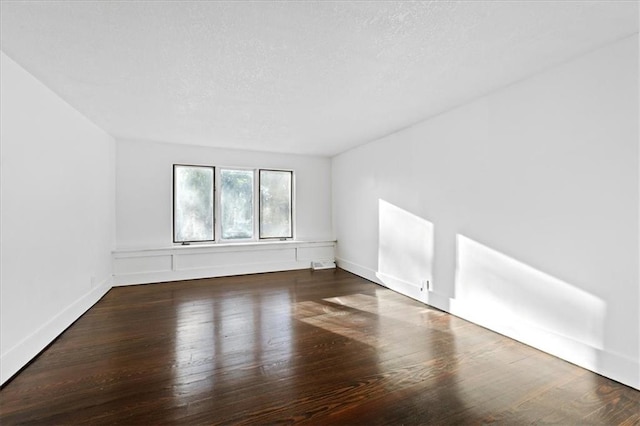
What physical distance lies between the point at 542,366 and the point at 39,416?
343 centimetres

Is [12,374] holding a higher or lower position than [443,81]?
lower

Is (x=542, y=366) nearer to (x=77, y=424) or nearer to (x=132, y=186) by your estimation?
(x=77, y=424)

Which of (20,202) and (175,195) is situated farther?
(175,195)

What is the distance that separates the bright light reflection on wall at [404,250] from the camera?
12.5 feet

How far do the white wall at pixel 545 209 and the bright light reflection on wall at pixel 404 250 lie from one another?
4cm

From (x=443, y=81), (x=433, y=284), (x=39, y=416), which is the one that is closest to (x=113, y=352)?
(x=39, y=416)

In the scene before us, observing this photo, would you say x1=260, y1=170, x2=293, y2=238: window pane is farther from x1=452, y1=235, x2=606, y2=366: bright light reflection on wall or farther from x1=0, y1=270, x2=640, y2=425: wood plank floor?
x1=452, y1=235, x2=606, y2=366: bright light reflection on wall

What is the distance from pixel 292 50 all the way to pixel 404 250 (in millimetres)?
3060

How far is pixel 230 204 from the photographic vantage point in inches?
217

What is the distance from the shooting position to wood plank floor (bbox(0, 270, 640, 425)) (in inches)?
68.7

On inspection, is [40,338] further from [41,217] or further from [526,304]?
[526,304]

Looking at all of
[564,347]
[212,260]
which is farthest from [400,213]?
[212,260]

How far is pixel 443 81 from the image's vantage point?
2648 millimetres

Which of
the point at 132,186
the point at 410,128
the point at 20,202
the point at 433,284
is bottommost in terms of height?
the point at 433,284
